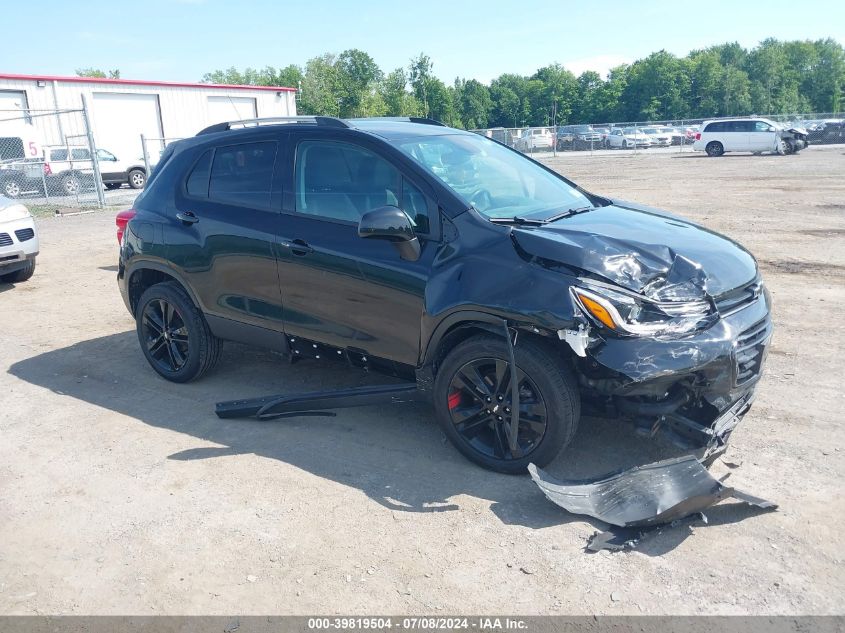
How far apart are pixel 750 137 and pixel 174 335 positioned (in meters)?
33.6

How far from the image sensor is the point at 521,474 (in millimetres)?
4074

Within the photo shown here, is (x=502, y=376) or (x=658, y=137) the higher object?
(x=502, y=376)

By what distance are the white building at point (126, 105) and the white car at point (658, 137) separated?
78.3 feet

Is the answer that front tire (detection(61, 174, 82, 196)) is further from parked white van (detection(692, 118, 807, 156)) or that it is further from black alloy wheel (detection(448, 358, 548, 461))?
parked white van (detection(692, 118, 807, 156))

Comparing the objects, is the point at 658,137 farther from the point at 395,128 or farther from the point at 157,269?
the point at 157,269

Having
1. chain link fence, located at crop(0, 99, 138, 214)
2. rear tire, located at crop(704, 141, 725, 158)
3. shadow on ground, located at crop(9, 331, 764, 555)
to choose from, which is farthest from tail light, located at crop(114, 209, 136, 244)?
rear tire, located at crop(704, 141, 725, 158)

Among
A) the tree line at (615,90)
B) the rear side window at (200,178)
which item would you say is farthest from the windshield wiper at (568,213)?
the tree line at (615,90)

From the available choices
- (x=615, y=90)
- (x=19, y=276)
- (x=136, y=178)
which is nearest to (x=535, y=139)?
(x=136, y=178)

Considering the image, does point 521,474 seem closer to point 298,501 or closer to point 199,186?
point 298,501

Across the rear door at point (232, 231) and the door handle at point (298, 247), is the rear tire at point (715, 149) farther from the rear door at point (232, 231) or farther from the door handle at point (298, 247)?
the door handle at point (298, 247)

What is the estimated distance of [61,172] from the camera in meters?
23.2

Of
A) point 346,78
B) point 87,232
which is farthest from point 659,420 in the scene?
point 346,78

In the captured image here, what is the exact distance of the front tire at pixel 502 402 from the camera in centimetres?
381

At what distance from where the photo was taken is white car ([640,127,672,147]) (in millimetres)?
46819
